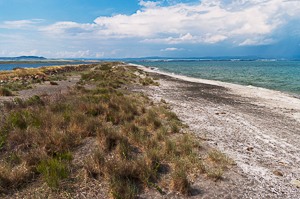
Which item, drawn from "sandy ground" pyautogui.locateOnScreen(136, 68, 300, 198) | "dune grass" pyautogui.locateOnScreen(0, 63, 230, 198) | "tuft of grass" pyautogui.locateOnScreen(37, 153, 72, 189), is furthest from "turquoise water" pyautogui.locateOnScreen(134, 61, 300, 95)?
"tuft of grass" pyautogui.locateOnScreen(37, 153, 72, 189)

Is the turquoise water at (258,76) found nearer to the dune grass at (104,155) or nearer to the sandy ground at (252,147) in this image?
the sandy ground at (252,147)

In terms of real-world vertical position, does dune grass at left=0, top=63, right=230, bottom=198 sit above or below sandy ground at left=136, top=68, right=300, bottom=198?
above

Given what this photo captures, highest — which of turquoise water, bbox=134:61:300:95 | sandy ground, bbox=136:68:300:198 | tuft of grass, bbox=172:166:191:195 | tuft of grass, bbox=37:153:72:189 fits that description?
tuft of grass, bbox=37:153:72:189

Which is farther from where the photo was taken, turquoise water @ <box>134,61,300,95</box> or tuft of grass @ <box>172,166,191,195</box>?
turquoise water @ <box>134,61,300,95</box>

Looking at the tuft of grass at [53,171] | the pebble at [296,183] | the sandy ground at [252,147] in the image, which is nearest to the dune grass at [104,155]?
the tuft of grass at [53,171]

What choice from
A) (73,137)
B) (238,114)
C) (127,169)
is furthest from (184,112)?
(127,169)

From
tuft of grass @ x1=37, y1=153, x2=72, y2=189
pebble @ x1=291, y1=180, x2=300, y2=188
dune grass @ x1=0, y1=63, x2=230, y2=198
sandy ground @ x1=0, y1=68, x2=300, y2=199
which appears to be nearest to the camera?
tuft of grass @ x1=37, y1=153, x2=72, y2=189

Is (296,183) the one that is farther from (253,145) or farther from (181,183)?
(181,183)

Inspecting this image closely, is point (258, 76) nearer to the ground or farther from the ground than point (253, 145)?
nearer to the ground

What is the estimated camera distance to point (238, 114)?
1388 centimetres

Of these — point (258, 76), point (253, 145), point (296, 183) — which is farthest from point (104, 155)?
point (258, 76)

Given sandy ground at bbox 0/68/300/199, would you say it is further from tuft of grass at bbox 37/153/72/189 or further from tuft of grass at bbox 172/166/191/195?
tuft of grass at bbox 37/153/72/189

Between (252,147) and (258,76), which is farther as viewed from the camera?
(258,76)

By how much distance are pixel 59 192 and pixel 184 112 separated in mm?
9802
